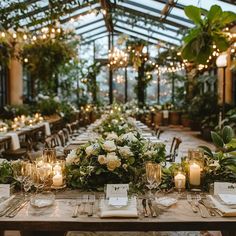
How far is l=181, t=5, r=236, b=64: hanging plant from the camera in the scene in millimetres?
4160

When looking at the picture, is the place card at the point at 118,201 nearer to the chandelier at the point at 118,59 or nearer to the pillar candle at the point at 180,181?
the pillar candle at the point at 180,181

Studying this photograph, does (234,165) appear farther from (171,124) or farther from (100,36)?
(100,36)

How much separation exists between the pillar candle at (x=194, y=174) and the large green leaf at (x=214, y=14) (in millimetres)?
2124

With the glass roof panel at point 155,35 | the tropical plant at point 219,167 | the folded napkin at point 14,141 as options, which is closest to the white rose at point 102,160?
the tropical plant at point 219,167

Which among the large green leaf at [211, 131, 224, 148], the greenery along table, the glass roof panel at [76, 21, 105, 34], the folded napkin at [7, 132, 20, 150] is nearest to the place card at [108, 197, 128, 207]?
the greenery along table

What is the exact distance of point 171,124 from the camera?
1659 centimetres

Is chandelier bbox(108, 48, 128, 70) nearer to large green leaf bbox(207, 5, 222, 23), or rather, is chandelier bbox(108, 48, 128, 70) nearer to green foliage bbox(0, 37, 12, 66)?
green foliage bbox(0, 37, 12, 66)

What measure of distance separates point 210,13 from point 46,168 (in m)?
2.60

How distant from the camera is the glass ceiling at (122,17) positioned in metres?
7.11

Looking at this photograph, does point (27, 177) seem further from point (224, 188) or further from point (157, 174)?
point (224, 188)

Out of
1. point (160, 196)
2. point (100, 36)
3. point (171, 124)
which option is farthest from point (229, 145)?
point (100, 36)

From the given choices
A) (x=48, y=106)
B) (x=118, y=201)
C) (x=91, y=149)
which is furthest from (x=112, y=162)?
(x=48, y=106)

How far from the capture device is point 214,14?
4109mm

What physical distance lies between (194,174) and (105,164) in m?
0.60
